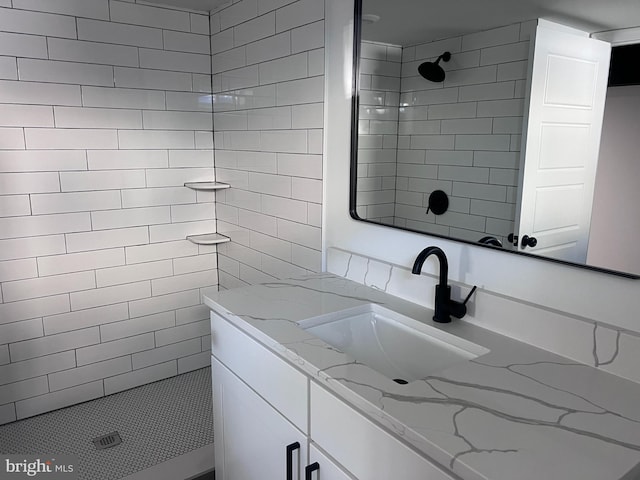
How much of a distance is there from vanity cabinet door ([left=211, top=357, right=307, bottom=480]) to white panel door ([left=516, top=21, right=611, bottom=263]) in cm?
79

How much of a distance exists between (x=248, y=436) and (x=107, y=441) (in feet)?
3.69

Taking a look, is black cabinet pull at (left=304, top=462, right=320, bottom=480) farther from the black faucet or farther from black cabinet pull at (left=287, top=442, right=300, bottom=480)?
the black faucet

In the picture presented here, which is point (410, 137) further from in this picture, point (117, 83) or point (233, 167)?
point (117, 83)

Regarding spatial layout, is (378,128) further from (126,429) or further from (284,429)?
(126,429)

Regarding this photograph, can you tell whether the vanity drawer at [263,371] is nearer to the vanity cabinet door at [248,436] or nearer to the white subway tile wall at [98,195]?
the vanity cabinet door at [248,436]

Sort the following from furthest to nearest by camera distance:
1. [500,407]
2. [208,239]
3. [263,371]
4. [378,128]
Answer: [208,239] < [378,128] < [263,371] < [500,407]

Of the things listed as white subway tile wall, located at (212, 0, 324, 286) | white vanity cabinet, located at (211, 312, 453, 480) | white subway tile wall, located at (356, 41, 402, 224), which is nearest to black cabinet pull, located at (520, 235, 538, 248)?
white subway tile wall, located at (356, 41, 402, 224)

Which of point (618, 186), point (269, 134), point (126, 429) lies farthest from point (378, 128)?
point (126, 429)

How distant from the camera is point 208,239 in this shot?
2.65 meters

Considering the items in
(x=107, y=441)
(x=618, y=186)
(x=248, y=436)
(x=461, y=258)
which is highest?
(x=618, y=186)

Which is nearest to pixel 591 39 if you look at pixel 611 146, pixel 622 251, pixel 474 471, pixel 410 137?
pixel 611 146

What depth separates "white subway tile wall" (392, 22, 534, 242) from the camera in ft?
4.16

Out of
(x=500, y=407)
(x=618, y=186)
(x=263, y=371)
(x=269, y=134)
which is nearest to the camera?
(x=500, y=407)

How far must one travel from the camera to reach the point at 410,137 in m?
1.57
